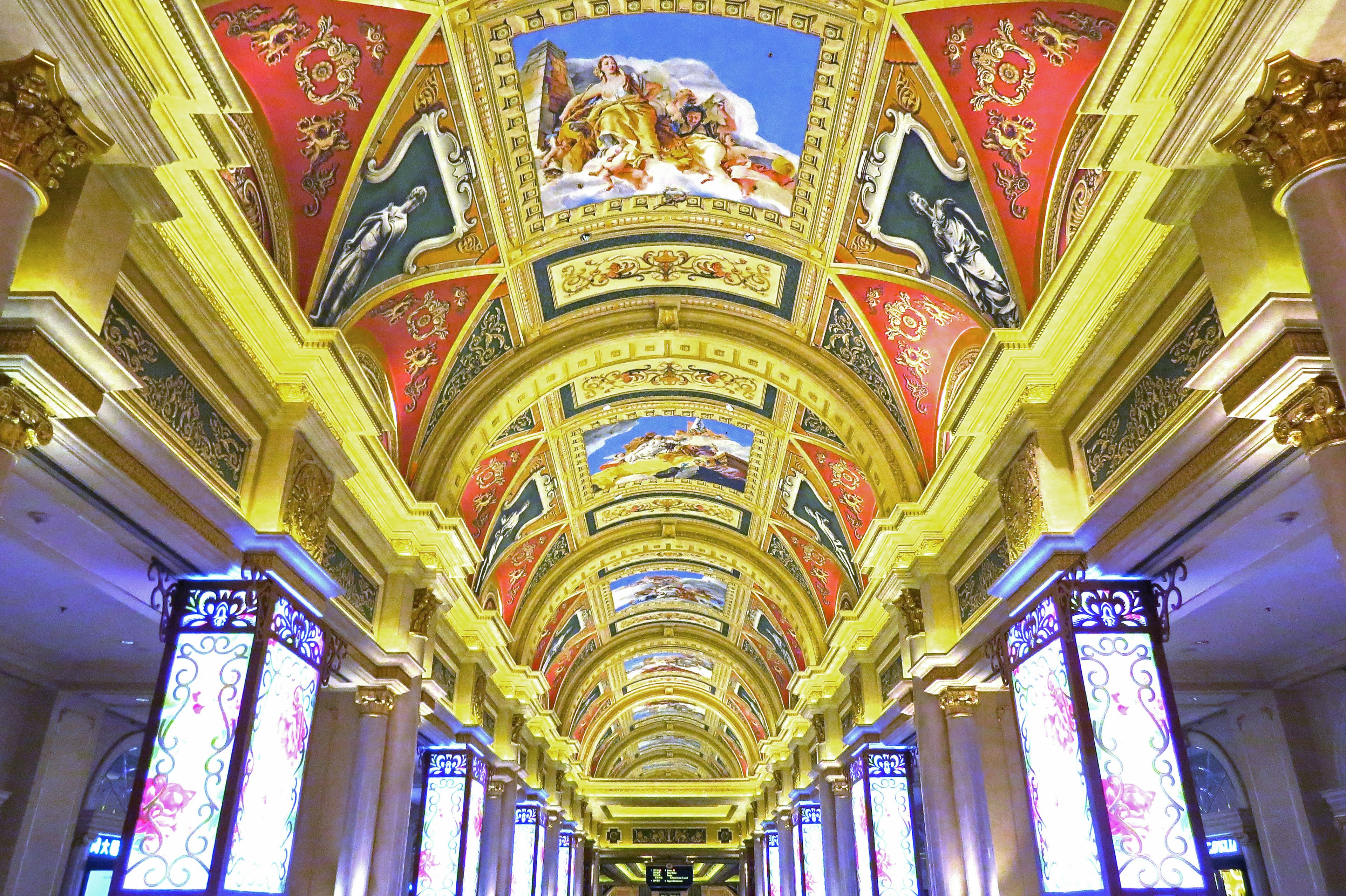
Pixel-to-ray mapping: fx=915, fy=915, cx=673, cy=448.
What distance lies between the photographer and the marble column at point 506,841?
17.8 meters

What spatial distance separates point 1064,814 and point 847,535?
8.54 metres

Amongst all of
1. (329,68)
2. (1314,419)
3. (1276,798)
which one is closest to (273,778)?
(329,68)

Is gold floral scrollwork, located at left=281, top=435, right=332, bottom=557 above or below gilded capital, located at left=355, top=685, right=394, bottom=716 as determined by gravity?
above

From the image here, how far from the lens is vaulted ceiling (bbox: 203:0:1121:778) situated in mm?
7875

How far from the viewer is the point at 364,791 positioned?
10297mm

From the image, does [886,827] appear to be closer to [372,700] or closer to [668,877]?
[372,700]

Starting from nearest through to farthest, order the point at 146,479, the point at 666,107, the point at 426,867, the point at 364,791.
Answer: the point at 146,479 → the point at 666,107 → the point at 364,791 → the point at 426,867

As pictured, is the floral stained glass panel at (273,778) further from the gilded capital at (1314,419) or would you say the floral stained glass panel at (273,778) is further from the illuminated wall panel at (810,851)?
the illuminated wall panel at (810,851)

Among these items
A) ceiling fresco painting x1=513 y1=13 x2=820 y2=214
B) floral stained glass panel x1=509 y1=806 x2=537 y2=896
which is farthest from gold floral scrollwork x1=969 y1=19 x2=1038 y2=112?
floral stained glass panel x1=509 y1=806 x2=537 y2=896

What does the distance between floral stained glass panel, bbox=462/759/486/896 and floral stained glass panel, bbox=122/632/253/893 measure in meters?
7.85

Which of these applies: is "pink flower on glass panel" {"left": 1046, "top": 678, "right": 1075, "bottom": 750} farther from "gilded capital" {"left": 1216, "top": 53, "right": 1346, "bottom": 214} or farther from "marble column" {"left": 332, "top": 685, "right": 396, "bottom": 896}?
Result: "marble column" {"left": 332, "top": 685, "right": 396, "bottom": 896}

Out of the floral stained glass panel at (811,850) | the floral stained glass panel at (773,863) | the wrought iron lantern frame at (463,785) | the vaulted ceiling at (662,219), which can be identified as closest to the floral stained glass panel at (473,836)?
the wrought iron lantern frame at (463,785)

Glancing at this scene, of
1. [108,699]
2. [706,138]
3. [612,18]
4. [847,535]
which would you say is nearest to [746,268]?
[706,138]

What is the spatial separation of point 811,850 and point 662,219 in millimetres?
15797
